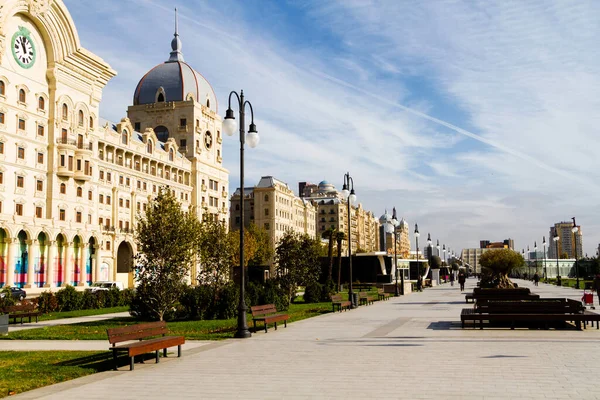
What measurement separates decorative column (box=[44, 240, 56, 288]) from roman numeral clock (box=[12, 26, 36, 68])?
54.1 feet

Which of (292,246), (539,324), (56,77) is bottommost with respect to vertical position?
(539,324)

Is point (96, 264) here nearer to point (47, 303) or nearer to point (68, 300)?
point (68, 300)

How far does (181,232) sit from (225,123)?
673cm

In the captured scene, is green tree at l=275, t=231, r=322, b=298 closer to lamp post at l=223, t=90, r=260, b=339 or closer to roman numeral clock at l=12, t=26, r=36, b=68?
lamp post at l=223, t=90, r=260, b=339

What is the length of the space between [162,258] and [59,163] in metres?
40.2

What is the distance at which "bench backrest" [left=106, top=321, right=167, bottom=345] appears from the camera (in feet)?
39.9

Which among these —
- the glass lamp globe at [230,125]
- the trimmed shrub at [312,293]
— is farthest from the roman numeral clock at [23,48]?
the glass lamp globe at [230,125]

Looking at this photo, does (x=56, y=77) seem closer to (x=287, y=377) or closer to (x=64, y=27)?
(x=64, y=27)

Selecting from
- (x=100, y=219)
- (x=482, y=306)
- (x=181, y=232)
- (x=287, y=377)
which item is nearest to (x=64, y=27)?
(x=100, y=219)

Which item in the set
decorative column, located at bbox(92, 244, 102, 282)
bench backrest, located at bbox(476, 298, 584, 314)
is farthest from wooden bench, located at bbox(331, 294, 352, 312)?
decorative column, located at bbox(92, 244, 102, 282)

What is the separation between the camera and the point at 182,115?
94438 millimetres

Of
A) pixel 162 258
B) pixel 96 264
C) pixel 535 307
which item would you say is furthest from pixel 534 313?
pixel 96 264

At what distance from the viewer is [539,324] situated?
1914 cm

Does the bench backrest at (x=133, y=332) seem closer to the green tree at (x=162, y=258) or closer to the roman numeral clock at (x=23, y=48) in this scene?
the green tree at (x=162, y=258)
